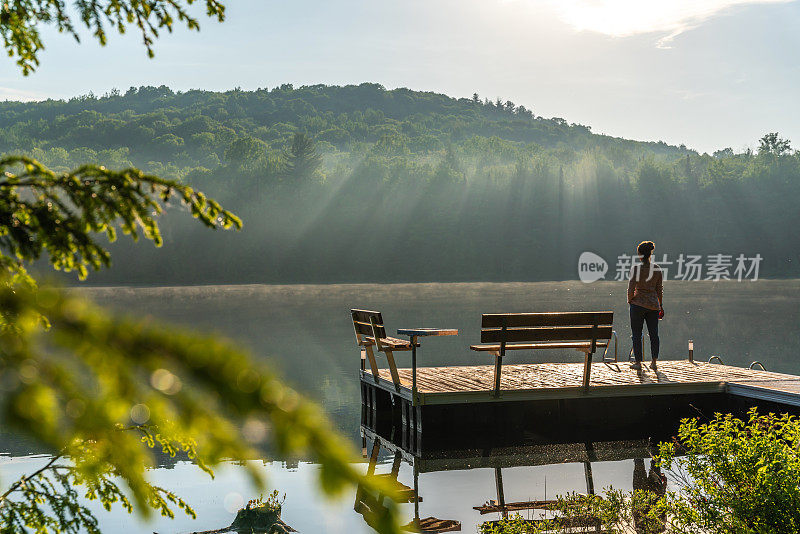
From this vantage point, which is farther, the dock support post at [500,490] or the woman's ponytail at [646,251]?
the woman's ponytail at [646,251]

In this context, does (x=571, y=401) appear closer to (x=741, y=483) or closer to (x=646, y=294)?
(x=646, y=294)

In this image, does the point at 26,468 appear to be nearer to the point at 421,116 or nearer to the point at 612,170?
the point at 612,170

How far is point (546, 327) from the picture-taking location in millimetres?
11016

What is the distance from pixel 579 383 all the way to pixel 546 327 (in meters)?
1.36

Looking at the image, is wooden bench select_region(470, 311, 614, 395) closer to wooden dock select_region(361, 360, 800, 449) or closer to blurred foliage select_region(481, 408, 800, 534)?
wooden dock select_region(361, 360, 800, 449)

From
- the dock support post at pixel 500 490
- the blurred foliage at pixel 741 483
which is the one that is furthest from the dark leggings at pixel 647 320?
the blurred foliage at pixel 741 483

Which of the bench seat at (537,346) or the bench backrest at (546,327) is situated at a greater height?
the bench backrest at (546,327)

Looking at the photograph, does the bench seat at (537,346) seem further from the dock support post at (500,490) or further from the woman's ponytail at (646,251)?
the woman's ponytail at (646,251)

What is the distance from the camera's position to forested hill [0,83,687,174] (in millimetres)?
147750

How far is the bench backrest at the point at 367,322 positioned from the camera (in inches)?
435

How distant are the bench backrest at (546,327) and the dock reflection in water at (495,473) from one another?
1519 mm

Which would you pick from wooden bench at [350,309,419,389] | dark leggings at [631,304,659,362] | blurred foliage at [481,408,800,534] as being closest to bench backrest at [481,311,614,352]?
wooden bench at [350,309,419,389]

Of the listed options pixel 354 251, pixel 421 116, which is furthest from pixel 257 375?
pixel 421 116

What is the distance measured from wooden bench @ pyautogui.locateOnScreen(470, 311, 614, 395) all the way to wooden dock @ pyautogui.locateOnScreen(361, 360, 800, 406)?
0.40 m
